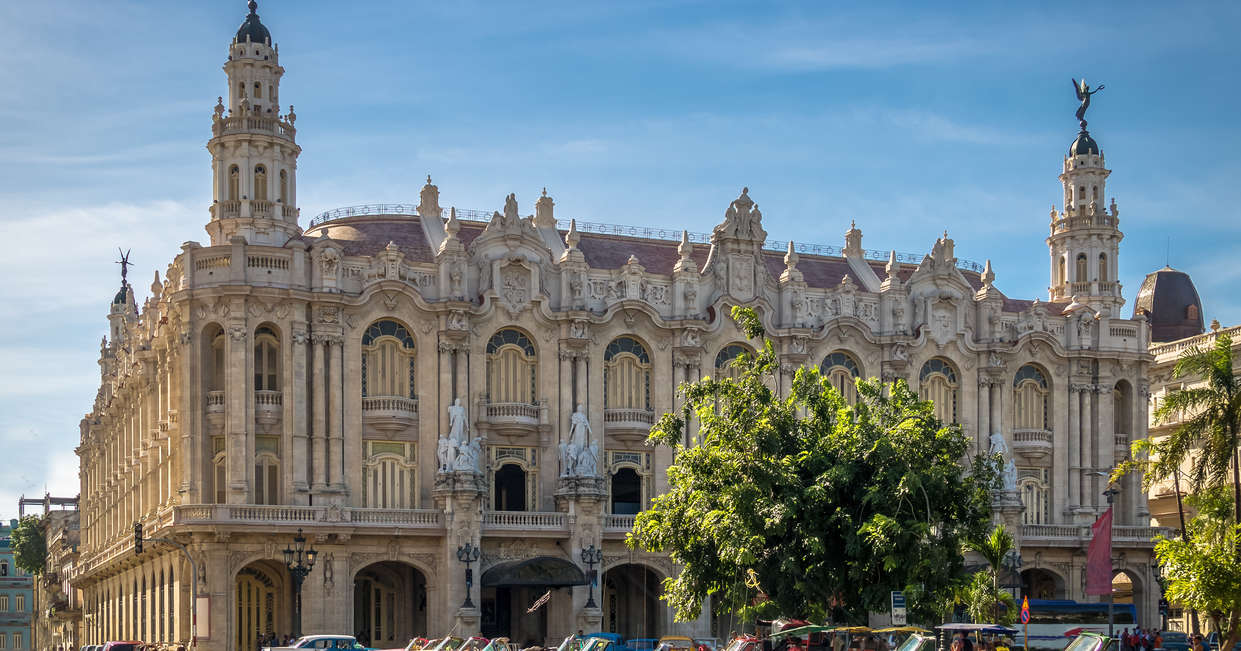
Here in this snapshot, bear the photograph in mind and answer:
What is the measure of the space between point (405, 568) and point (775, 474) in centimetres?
2672

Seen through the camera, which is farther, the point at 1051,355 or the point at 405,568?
the point at 1051,355

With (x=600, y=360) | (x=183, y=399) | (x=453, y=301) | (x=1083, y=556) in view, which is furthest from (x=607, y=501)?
(x=1083, y=556)

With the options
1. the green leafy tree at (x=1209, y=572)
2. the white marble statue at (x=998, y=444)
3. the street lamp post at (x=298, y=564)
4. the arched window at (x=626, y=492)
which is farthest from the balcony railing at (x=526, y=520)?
the green leafy tree at (x=1209, y=572)

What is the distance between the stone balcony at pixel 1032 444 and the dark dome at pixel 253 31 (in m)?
40.2

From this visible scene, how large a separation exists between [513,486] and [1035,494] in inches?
1060

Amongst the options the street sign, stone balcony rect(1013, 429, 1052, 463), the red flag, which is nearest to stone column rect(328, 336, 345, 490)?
the street sign

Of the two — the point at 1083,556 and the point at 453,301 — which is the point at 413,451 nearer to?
the point at 453,301

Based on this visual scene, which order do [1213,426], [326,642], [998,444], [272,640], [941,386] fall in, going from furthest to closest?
[941,386] < [998,444] < [272,640] < [326,642] < [1213,426]

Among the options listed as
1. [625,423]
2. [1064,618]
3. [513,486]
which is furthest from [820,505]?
[625,423]

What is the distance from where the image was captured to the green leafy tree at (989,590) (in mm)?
54125

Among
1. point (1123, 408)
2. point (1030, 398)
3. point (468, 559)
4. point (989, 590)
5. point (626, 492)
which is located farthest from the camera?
point (1123, 408)

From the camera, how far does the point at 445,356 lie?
73.1 m

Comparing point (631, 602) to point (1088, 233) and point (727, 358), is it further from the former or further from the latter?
point (1088, 233)

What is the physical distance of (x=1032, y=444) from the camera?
84250mm
